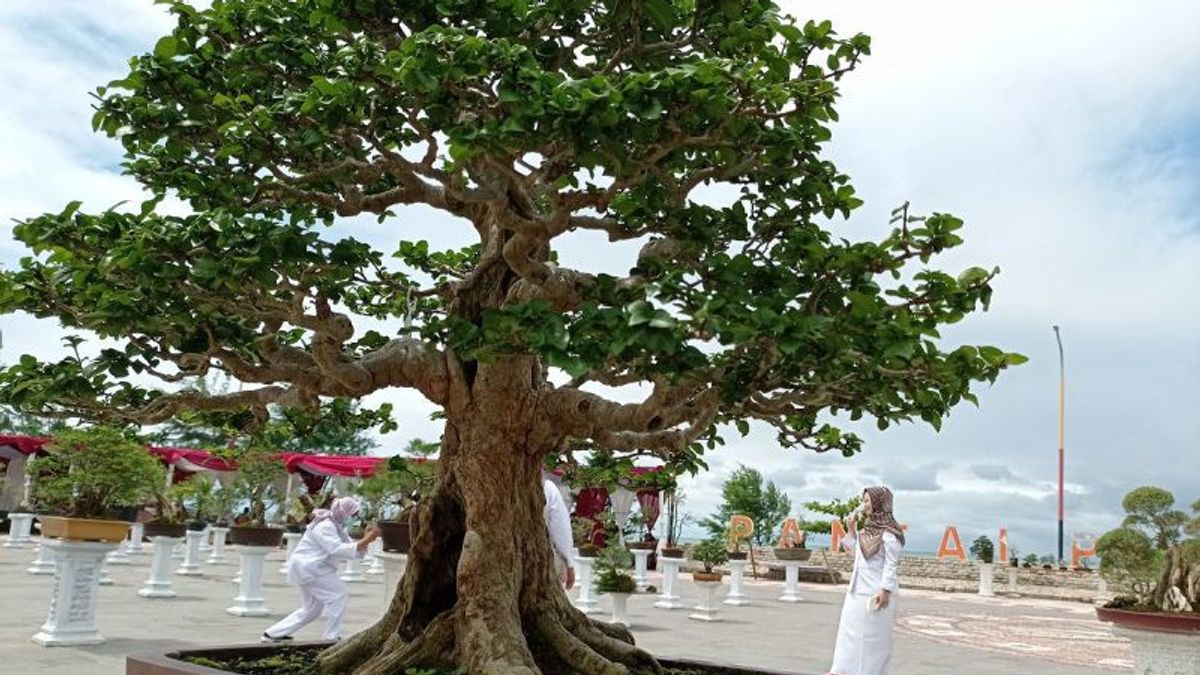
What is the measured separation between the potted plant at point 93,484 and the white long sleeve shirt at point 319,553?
1433mm

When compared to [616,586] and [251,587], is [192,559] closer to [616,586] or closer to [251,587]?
[251,587]

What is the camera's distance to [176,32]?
3.71 m

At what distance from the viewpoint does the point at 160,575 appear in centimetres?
1278

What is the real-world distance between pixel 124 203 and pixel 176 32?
64 centimetres

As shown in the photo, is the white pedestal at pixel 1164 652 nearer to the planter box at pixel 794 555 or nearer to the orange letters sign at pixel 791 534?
the planter box at pixel 794 555

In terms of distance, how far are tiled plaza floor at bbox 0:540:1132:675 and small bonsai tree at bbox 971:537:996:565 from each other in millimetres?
9857

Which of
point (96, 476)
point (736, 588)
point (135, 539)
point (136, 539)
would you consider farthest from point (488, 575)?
point (136, 539)

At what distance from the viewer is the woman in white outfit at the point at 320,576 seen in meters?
8.27

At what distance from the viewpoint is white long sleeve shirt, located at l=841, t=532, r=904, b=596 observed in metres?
6.25

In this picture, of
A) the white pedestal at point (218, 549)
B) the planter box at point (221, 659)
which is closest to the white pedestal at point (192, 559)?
the white pedestal at point (218, 549)

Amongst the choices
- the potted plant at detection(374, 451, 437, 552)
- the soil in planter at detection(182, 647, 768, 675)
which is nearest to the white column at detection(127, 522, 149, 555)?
the potted plant at detection(374, 451, 437, 552)

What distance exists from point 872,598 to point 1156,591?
1.87 meters

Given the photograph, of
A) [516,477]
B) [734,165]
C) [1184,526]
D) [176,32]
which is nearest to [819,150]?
[734,165]

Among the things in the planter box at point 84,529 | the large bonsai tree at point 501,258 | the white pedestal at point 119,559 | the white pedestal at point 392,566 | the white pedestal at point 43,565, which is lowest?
the white pedestal at point 119,559
